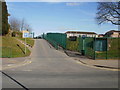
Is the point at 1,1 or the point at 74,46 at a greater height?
the point at 1,1

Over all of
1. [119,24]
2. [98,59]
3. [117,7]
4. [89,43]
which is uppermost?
[117,7]

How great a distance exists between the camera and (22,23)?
78938 mm

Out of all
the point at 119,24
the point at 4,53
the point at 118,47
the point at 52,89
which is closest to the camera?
the point at 52,89

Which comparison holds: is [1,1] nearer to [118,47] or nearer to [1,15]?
[1,15]

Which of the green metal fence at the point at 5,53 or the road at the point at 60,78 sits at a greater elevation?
the green metal fence at the point at 5,53

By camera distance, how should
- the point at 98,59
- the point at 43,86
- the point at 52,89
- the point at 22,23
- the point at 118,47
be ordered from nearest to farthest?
the point at 52,89
the point at 43,86
the point at 98,59
the point at 118,47
the point at 22,23

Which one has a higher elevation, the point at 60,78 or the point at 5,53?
the point at 5,53

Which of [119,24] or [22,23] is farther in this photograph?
[22,23]

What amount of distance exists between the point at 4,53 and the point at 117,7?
18.0 meters

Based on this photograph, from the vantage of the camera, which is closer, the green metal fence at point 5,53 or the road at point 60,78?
the road at point 60,78

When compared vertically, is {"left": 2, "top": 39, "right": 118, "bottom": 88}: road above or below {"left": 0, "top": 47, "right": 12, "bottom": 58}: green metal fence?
below

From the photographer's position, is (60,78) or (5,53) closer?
(60,78)

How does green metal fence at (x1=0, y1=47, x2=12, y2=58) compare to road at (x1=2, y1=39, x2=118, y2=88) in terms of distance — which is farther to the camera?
green metal fence at (x1=0, y1=47, x2=12, y2=58)

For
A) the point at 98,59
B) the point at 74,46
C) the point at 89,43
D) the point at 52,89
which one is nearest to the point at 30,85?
the point at 52,89
